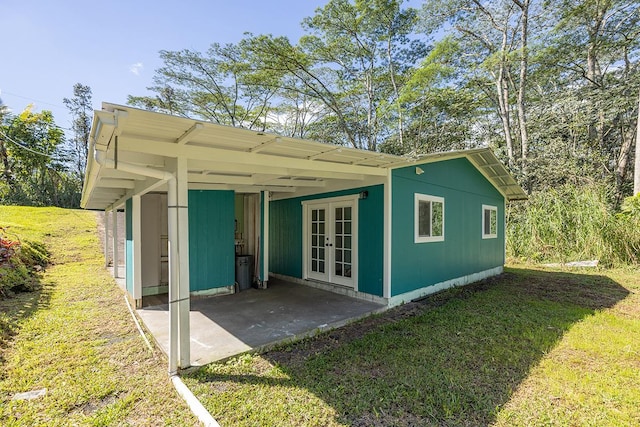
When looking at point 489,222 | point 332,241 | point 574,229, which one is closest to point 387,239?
point 332,241

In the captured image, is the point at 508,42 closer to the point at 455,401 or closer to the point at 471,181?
the point at 471,181

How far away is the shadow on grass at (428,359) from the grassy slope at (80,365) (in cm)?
56

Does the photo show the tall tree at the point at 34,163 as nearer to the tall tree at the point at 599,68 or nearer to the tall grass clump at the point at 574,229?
the tall grass clump at the point at 574,229

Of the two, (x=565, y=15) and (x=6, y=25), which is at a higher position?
(x=565, y=15)

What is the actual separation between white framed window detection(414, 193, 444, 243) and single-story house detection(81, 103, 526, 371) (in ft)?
0.12

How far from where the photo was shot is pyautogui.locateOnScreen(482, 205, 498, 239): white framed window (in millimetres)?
8539

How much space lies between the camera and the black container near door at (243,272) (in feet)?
21.8

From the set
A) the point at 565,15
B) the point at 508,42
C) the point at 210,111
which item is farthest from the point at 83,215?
the point at 565,15

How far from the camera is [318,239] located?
6.93 m

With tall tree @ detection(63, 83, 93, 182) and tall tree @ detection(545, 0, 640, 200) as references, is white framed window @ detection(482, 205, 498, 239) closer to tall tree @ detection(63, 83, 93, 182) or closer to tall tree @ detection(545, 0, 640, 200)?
Answer: tall tree @ detection(545, 0, 640, 200)

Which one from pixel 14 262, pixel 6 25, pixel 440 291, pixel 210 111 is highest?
pixel 210 111

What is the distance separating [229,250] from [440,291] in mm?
4411

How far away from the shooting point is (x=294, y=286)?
23.0 ft

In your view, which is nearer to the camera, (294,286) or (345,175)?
(345,175)
